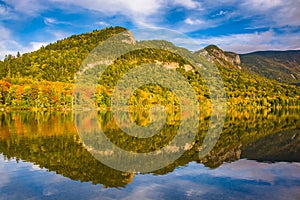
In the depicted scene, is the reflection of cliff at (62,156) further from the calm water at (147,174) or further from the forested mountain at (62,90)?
the forested mountain at (62,90)

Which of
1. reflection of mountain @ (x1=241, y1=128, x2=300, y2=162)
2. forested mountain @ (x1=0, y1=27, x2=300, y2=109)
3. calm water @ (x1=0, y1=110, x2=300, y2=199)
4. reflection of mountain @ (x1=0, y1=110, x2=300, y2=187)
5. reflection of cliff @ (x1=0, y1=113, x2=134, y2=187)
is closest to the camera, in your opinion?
calm water @ (x1=0, y1=110, x2=300, y2=199)

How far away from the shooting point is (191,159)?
2344cm

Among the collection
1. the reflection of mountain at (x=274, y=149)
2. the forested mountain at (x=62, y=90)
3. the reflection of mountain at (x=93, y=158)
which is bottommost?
the reflection of mountain at (x=274, y=149)

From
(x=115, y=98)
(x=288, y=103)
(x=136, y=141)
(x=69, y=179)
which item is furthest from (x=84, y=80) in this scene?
(x=69, y=179)

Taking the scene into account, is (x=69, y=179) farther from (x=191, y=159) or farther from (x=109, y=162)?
(x=191, y=159)

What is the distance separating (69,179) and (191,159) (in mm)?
9686

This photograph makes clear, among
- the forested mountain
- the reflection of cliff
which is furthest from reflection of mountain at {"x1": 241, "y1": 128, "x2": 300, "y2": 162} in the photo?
the forested mountain

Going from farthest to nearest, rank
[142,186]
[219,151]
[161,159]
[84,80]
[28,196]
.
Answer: [84,80] < [219,151] < [161,159] < [142,186] < [28,196]

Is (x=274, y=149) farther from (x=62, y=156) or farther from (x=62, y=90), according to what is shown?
(x=62, y=90)

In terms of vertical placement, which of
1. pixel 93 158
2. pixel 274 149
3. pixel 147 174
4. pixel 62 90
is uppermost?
pixel 62 90

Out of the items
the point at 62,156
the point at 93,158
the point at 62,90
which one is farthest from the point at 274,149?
the point at 62,90

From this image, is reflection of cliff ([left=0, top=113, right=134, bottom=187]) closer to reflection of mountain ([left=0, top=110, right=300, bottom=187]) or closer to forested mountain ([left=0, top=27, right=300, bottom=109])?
reflection of mountain ([left=0, top=110, right=300, bottom=187])

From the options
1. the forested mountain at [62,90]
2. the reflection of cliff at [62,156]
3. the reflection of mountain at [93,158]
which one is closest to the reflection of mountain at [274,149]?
the reflection of mountain at [93,158]

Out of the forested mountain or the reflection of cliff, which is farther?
the forested mountain
